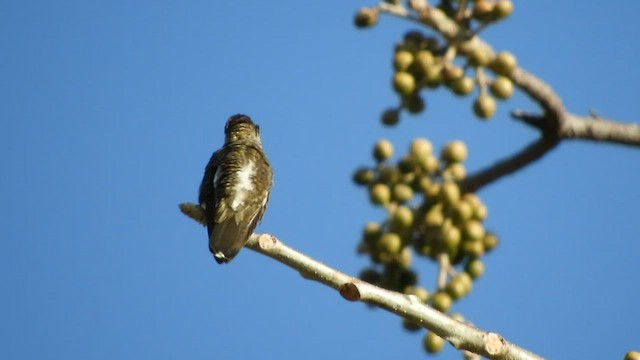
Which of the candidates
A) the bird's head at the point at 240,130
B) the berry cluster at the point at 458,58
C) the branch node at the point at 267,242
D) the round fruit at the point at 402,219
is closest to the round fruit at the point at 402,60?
the berry cluster at the point at 458,58

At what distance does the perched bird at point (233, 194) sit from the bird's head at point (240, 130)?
0.22 metres

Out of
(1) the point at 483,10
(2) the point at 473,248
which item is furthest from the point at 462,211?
(1) the point at 483,10

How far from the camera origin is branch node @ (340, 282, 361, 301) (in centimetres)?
291

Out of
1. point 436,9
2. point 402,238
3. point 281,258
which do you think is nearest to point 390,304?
point 281,258

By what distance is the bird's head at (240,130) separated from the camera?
6.73 meters

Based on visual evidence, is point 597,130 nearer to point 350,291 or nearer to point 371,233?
point 371,233

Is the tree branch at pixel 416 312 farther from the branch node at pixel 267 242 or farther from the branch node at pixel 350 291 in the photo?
the branch node at pixel 267 242

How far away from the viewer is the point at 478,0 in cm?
402

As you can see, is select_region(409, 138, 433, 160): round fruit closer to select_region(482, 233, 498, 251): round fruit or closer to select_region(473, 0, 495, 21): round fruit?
select_region(482, 233, 498, 251): round fruit

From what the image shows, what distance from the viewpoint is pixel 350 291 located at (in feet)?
9.61

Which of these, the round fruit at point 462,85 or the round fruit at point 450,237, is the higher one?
the round fruit at point 462,85

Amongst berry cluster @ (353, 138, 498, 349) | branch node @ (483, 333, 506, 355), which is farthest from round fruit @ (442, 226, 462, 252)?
branch node @ (483, 333, 506, 355)

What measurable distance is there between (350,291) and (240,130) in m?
3.98

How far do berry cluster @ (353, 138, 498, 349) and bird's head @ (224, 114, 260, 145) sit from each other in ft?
8.00
